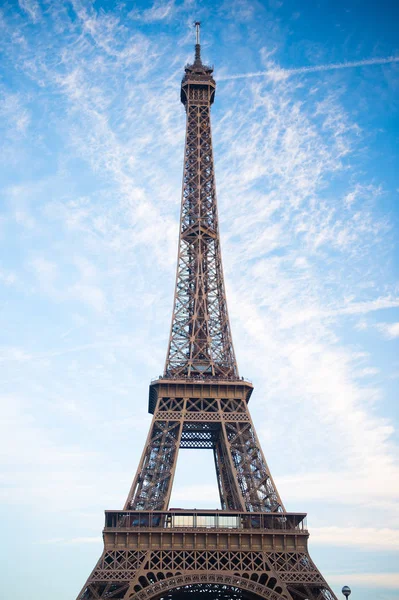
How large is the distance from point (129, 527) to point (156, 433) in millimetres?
10249

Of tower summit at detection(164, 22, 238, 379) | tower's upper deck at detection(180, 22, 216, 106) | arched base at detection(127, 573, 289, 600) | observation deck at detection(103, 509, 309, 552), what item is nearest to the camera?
arched base at detection(127, 573, 289, 600)

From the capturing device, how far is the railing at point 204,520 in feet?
181

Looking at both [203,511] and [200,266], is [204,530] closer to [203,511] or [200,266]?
[203,511]

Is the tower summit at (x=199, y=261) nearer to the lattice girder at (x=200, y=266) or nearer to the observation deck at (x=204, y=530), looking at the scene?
the lattice girder at (x=200, y=266)

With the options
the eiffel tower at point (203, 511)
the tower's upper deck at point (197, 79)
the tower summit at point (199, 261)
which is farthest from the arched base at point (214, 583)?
the tower's upper deck at point (197, 79)

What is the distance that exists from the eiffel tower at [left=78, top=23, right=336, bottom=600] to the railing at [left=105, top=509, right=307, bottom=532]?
0.08 metres

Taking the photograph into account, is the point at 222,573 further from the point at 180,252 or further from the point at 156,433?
the point at 180,252

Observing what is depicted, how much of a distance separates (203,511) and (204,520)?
72cm

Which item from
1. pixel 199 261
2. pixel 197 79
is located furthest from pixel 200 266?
pixel 197 79

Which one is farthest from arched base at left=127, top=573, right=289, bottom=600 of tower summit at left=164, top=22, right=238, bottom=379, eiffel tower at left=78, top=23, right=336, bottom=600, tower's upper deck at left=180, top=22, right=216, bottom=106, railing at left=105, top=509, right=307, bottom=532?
tower's upper deck at left=180, top=22, right=216, bottom=106

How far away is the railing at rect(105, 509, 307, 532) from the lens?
181 ft

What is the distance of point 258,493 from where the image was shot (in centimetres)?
5838

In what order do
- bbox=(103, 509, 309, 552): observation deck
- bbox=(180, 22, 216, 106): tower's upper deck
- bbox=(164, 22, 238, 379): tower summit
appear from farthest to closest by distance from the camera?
bbox=(180, 22, 216, 106): tower's upper deck → bbox=(164, 22, 238, 379): tower summit → bbox=(103, 509, 309, 552): observation deck

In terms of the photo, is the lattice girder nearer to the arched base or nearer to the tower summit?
the tower summit
